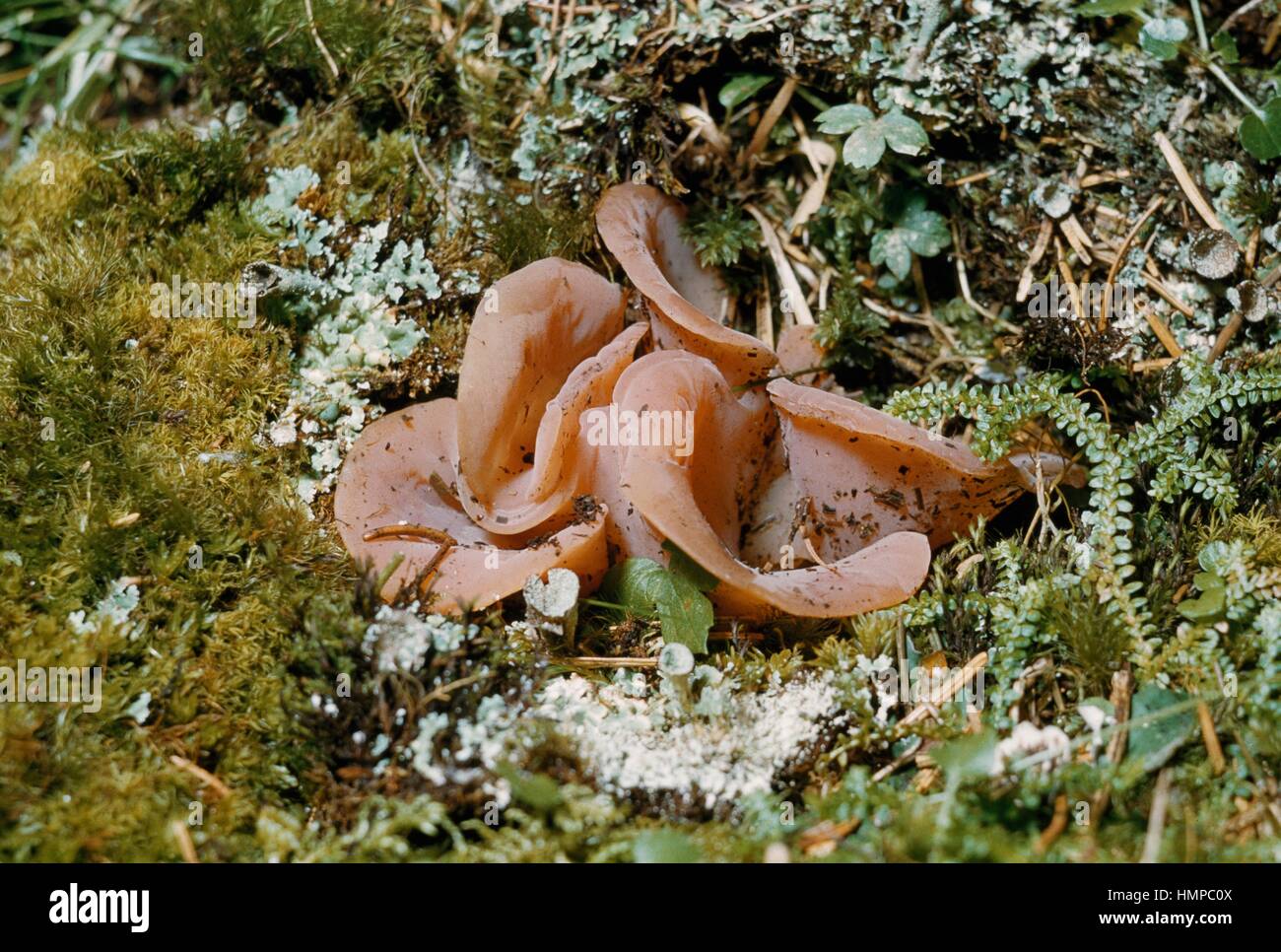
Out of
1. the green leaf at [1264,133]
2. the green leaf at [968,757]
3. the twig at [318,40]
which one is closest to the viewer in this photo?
the green leaf at [968,757]

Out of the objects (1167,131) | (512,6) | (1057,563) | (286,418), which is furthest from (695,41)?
(1057,563)

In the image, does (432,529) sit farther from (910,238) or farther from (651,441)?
(910,238)

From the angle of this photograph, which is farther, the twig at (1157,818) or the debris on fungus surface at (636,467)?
the debris on fungus surface at (636,467)

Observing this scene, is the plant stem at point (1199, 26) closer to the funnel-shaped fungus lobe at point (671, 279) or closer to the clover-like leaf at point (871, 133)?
the clover-like leaf at point (871, 133)

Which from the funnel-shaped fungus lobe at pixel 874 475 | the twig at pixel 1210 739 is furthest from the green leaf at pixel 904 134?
the twig at pixel 1210 739

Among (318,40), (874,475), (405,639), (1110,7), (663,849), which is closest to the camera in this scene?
(663,849)

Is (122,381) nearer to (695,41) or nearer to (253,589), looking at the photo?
(253,589)

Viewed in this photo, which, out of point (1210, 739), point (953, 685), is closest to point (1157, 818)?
point (1210, 739)
